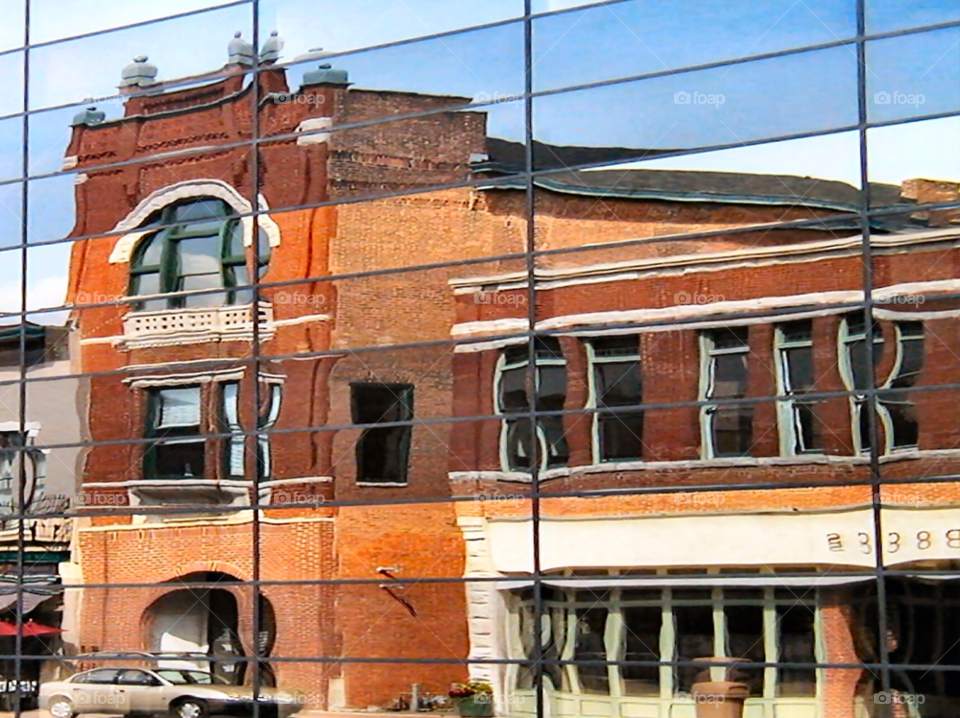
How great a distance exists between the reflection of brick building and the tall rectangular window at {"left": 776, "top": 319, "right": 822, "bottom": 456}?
4 centimetres

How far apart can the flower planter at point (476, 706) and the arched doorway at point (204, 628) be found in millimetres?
3000

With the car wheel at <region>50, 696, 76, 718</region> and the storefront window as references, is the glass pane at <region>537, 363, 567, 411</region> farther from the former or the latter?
the car wheel at <region>50, 696, 76, 718</region>

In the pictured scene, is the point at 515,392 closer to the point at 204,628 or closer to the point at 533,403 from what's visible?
the point at 533,403

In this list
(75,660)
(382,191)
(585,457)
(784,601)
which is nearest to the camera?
(784,601)

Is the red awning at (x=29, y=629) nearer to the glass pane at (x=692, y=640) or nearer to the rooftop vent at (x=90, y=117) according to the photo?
the rooftop vent at (x=90, y=117)

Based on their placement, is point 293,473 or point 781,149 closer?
point 781,149

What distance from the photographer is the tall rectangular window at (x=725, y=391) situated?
63.4 ft

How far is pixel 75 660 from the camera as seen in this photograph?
2306cm

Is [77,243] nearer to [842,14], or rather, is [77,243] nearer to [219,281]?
[219,281]

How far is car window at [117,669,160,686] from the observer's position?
22.3 meters

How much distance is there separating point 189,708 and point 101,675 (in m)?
1.51

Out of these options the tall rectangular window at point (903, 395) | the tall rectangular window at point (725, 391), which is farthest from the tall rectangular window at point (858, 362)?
the tall rectangular window at point (725, 391)

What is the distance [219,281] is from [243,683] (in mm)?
5545

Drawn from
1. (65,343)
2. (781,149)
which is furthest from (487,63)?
(65,343)
